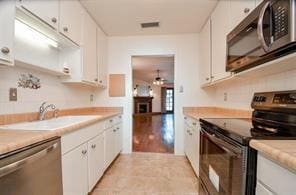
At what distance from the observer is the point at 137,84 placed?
1241 centimetres

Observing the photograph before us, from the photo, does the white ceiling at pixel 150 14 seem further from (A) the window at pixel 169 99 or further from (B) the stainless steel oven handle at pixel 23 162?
(A) the window at pixel 169 99

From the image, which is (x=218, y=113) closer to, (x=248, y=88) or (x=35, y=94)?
(x=248, y=88)

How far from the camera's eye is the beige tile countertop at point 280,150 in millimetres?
640

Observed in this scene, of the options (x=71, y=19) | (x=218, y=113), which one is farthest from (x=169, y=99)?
(x=71, y=19)

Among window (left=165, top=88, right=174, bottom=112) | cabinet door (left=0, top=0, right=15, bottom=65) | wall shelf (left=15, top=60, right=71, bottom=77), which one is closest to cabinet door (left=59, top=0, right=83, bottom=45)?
wall shelf (left=15, top=60, right=71, bottom=77)

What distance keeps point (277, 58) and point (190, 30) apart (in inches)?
94.5

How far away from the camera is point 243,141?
3.12 ft

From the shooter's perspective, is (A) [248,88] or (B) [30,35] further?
(A) [248,88]

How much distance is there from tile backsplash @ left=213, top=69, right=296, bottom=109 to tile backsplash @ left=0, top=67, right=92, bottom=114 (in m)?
2.17

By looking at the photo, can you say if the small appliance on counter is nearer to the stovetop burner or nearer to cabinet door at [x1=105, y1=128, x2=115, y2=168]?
the stovetop burner

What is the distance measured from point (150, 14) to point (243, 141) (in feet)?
7.53

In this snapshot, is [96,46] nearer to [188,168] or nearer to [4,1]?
[4,1]

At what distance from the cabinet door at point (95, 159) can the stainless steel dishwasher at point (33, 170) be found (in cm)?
67

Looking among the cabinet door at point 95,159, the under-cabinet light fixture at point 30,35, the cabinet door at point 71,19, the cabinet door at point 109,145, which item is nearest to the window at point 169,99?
the cabinet door at point 109,145
